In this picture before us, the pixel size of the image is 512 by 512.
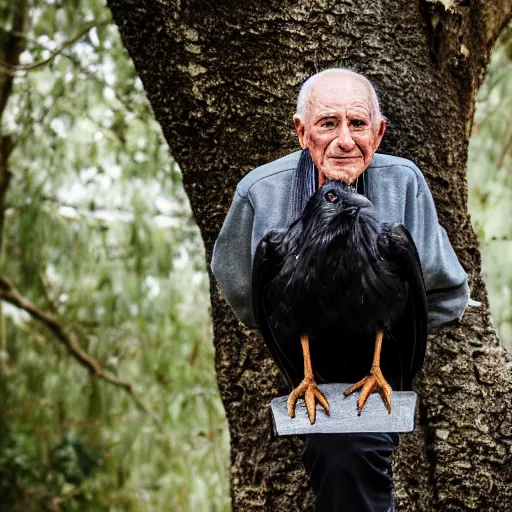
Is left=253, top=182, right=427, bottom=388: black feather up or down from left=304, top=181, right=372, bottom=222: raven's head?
down

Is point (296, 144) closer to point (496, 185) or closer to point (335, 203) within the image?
point (335, 203)

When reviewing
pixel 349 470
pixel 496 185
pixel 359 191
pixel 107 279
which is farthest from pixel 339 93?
pixel 107 279

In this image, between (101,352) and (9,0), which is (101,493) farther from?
(9,0)

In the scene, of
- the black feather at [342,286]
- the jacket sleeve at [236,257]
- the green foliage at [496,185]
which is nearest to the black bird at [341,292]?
the black feather at [342,286]

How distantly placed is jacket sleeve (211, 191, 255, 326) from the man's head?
20 cm

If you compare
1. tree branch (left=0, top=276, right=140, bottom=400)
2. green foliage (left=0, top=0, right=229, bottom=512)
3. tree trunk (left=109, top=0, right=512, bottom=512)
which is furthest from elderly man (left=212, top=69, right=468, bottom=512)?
tree branch (left=0, top=276, right=140, bottom=400)

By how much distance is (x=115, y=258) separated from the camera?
16.1ft

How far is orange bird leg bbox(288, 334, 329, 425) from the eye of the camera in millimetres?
1519

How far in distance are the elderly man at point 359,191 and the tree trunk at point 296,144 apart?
0.37 meters

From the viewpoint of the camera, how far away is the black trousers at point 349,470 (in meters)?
1.48

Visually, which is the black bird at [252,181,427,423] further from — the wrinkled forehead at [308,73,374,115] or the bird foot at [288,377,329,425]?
the wrinkled forehead at [308,73,374,115]

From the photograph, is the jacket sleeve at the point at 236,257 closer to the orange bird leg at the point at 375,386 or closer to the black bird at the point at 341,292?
the black bird at the point at 341,292

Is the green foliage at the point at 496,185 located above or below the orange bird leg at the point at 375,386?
above

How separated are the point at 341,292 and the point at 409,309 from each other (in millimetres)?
155
